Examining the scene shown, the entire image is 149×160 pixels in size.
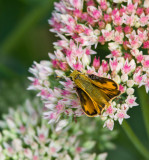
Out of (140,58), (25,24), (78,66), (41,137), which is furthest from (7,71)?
(140,58)

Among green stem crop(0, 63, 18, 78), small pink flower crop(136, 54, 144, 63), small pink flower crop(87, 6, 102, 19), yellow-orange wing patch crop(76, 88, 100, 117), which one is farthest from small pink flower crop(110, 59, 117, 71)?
green stem crop(0, 63, 18, 78)

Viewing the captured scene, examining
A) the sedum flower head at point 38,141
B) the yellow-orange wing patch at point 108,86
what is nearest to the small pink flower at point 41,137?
the sedum flower head at point 38,141

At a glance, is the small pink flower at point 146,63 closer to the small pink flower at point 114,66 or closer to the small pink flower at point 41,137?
the small pink flower at point 114,66

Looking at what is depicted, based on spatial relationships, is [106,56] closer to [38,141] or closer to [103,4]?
[103,4]

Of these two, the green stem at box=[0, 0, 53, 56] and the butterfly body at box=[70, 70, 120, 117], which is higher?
the green stem at box=[0, 0, 53, 56]

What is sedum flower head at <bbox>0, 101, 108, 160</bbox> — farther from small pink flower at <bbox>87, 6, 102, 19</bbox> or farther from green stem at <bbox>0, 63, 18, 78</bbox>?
small pink flower at <bbox>87, 6, 102, 19</bbox>
